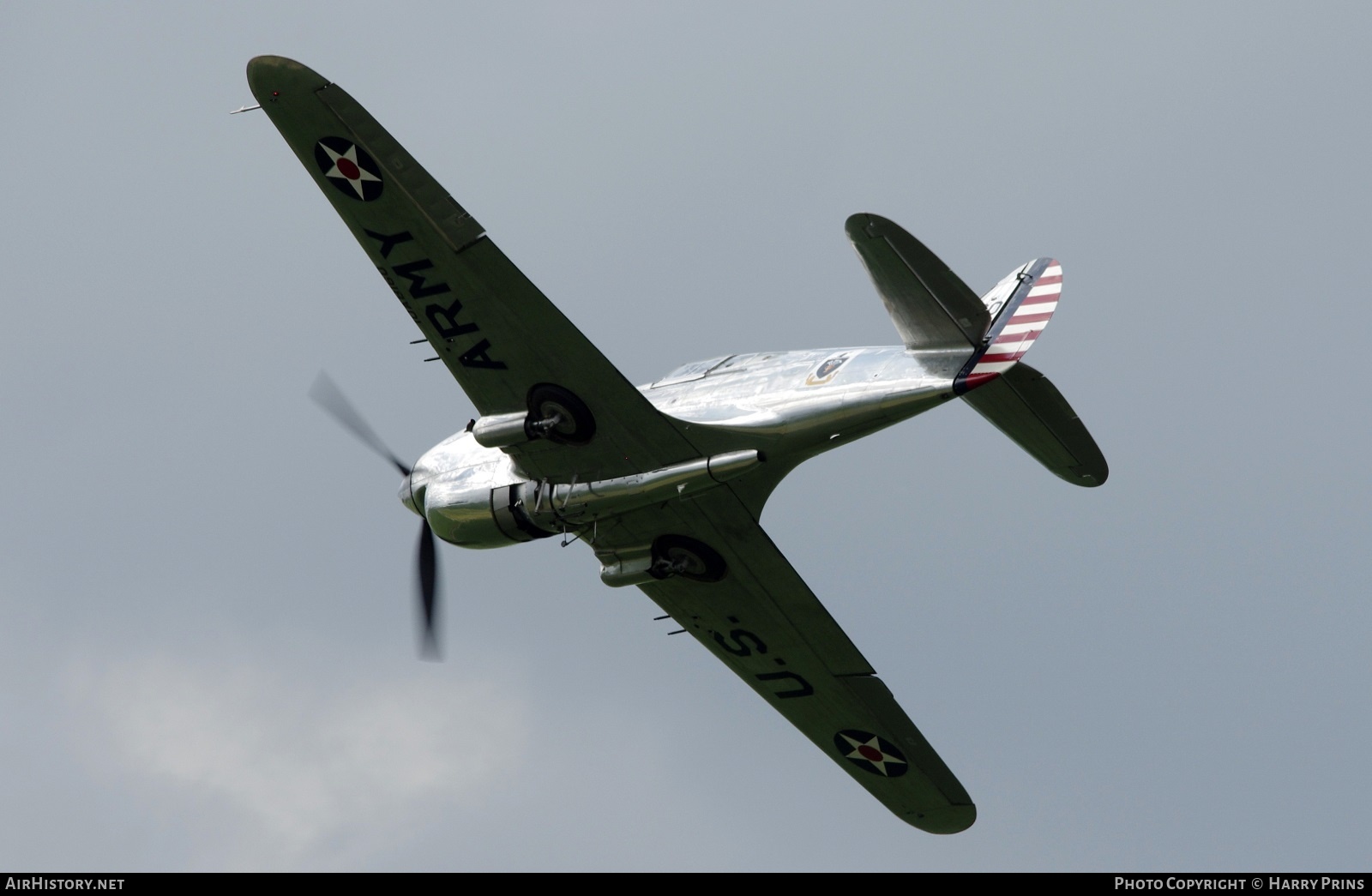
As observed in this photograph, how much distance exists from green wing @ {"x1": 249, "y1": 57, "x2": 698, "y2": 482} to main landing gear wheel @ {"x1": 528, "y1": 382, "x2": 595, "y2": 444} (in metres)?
0.08

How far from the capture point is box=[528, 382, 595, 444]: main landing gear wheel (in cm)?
1942

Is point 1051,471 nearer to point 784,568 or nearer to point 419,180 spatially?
point 784,568

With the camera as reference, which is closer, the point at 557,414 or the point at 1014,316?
the point at 1014,316

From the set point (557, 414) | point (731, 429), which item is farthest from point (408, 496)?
point (731, 429)

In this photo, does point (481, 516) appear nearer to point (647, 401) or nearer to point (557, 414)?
point (557, 414)

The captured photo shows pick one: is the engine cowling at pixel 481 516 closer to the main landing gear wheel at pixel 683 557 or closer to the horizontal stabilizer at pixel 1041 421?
the main landing gear wheel at pixel 683 557

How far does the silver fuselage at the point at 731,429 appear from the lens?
1873 centimetres

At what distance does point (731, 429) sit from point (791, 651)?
4.46 m

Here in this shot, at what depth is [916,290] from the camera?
723 inches

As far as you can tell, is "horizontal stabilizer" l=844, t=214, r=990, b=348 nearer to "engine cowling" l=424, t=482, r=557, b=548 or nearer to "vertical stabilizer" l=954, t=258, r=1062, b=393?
"vertical stabilizer" l=954, t=258, r=1062, b=393

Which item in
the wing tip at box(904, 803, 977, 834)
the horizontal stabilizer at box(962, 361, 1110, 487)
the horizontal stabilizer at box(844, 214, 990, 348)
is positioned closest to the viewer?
the horizontal stabilizer at box(844, 214, 990, 348)

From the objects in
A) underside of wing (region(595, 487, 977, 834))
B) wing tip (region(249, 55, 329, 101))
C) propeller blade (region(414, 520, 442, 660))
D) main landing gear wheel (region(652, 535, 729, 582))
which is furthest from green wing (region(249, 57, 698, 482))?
propeller blade (region(414, 520, 442, 660))

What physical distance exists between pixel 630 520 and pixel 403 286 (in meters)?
4.10

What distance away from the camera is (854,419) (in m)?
18.9
